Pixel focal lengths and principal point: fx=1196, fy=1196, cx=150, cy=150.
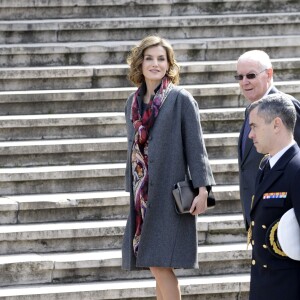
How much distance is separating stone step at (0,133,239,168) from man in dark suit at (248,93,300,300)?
3738 mm

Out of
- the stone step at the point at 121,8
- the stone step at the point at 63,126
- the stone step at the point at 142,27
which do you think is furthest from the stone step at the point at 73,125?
the stone step at the point at 121,8

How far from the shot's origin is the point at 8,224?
8.33m

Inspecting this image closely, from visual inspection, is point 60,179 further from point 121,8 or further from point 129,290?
point 121,8

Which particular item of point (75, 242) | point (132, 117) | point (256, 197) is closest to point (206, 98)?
point (75, 242)

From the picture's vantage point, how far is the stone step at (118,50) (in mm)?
9953

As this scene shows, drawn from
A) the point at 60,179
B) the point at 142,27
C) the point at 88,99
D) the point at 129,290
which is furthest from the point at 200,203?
the point at 142,27

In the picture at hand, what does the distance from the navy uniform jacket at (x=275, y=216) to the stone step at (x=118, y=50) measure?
489 centimetres

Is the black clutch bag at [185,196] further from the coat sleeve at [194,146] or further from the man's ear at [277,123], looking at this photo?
the man's ear at [277,123]

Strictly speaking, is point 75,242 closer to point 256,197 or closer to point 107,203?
point 107,203

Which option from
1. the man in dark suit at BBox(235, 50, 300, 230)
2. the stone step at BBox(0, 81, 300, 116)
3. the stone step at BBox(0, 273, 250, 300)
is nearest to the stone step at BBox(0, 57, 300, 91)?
the stone step at BBox(0, 81, 300, 116)

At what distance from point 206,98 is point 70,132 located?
1.18 meters

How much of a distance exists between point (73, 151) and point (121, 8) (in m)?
2.28

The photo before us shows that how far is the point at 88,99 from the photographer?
374 inches

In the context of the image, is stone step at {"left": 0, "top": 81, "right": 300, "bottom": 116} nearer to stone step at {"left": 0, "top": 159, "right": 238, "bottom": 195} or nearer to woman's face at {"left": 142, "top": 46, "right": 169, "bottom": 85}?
stone step at {"left": 0, "top": 159, "right": 238, "bottom": 195}
